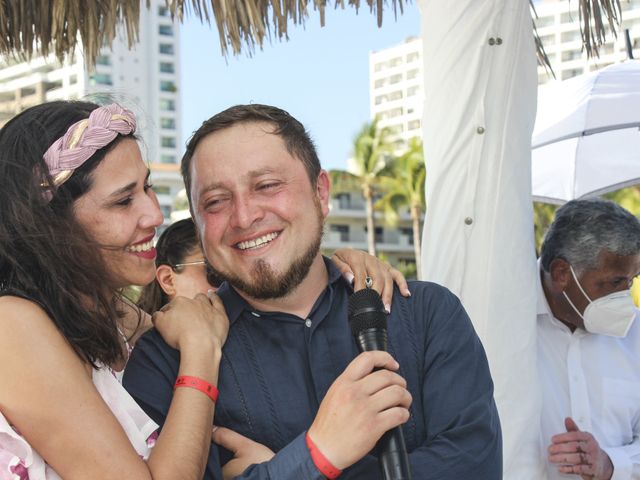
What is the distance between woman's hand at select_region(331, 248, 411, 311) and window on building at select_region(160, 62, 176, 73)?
4816 inches

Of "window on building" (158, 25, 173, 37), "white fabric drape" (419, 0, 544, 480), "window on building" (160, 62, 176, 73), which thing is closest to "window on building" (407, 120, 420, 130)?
"window on building" (160, 62, 176, 73)

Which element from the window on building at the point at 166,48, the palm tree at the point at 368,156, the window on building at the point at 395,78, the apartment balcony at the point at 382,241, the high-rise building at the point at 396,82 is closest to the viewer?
the palm tree at the point at 368,156

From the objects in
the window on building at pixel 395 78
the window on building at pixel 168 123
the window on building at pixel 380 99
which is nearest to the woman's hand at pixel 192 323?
the window on building at pixel 168 123

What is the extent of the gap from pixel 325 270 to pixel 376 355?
0.72 m

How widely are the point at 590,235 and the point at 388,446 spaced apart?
2.58 meters

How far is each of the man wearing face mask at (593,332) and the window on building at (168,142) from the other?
120m

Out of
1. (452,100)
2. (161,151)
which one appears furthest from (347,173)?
(161,151)

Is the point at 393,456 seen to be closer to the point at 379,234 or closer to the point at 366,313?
the point at 366,313

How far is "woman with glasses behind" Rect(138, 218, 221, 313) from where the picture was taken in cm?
426

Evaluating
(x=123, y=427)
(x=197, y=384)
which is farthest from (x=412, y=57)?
(x=123, y=427)

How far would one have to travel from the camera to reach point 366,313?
2.43m

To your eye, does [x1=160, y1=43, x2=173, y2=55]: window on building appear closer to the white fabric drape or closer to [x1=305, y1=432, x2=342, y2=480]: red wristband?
the white fabric drape

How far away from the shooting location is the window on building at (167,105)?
120500mm

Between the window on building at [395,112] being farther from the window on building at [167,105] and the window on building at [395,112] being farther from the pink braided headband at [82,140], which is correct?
the pink braided headband at [82,140]
